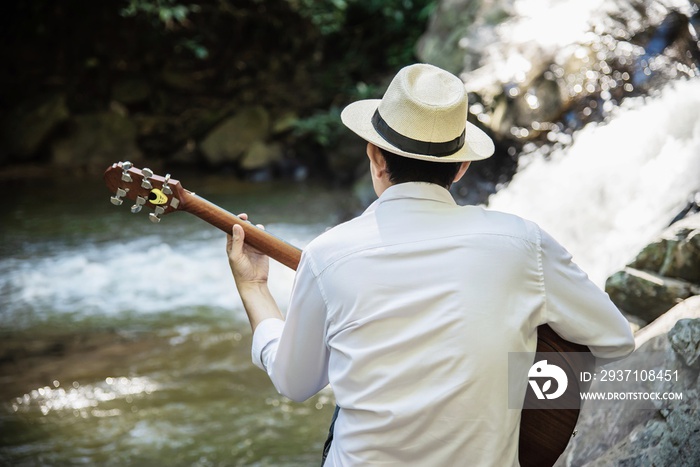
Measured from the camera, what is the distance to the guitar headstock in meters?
2.05

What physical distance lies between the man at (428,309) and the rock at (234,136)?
28.7 feet

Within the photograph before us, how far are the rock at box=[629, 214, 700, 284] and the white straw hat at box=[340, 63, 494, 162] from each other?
1595 mm

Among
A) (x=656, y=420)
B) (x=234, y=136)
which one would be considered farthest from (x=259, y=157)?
(x=656, y=420)

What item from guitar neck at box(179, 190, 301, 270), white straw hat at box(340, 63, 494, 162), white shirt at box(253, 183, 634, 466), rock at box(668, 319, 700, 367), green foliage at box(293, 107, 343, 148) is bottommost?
green foliage at box(293, 107, 343, 148)

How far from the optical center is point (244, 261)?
203cm

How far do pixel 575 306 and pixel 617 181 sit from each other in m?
3.26

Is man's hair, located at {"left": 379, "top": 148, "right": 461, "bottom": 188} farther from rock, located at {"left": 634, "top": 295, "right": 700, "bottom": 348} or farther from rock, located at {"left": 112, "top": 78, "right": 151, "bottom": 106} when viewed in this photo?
rock, located at {"left": 112, "top": 78, "right": 151, "bottom": 106}

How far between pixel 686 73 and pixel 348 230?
4.47 metres

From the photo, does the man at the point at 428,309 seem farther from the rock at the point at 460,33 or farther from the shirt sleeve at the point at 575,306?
the rock at the point at 460,33

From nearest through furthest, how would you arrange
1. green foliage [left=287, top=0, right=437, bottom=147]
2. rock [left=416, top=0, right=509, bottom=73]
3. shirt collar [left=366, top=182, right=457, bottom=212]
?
shirt collar [left=366, top=182, right=457, bottom=212] < rock [left=416, top=0, right=509, bottom=73] < green foliage [left=287, top=0, right=437, bottom=147]

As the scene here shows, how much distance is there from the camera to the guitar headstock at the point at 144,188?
2.05m

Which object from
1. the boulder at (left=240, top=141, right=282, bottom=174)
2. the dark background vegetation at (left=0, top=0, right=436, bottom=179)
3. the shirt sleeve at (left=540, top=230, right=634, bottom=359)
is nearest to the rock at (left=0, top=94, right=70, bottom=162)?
the dark background vegetation at (left=0, top=0, right=436, bottom=179)

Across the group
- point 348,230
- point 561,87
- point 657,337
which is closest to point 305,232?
point 561,87

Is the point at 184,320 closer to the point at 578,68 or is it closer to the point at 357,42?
the point at 578,68
